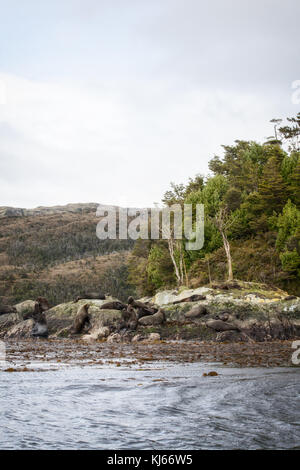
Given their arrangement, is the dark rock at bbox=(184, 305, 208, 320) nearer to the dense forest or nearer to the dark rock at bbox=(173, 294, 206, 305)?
the dark rock at bbox=(173, 294, 206, 305)

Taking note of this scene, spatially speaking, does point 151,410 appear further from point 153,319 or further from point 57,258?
point 57,258

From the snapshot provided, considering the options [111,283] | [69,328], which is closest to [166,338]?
[69,328]

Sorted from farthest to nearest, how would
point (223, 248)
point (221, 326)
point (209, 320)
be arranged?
point (223, 248), point (209, 320), point (221, 326)

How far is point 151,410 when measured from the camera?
9141 mm

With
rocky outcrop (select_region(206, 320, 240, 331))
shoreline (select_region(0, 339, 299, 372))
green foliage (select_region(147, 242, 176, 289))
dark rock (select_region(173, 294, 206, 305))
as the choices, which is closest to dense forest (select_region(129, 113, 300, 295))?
green foliage (select_region(147, 242, 176, 289))

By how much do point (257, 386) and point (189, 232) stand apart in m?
48.4

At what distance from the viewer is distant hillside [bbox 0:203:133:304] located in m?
82.8

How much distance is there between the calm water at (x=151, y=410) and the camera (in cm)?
691

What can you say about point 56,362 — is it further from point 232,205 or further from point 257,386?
point 232,205

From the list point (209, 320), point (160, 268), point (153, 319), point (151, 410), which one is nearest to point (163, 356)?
point (209, 320)

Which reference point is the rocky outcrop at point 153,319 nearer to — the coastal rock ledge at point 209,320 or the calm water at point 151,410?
the coastal rock ledge at point 209,320

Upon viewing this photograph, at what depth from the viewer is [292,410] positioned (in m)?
8.95

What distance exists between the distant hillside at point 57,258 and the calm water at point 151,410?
6151 centimetres

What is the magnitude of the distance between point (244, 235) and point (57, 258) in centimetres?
7784
